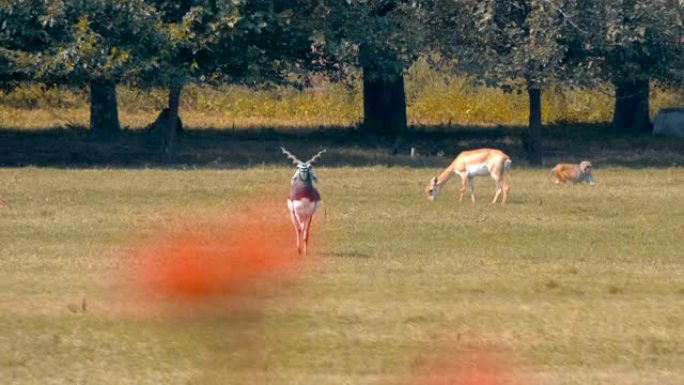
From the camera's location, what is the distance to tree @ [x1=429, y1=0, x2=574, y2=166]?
27516 millimetres

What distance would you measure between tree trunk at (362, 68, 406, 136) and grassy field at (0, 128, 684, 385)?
9.39 m

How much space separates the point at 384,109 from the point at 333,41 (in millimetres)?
6785

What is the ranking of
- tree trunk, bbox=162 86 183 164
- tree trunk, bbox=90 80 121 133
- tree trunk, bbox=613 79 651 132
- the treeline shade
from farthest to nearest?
tree trunk, bbox=613 79 651 132
tree trunk, bbox=90 80 121 133
tree trunk, bbox=162 86 183 164
the treeline shade

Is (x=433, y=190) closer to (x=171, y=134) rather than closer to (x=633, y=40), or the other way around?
(x=633, y=40)

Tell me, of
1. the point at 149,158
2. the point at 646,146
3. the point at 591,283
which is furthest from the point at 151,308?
the point at 646,146

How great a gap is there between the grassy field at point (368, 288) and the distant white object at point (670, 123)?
1061 centimetres

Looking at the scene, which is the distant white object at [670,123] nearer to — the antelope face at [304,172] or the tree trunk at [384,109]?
the tree trunk at [384,109]

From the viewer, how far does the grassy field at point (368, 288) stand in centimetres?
973

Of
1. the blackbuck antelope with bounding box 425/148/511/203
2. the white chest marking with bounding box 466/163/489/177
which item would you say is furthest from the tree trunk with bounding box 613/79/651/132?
the white chest marking with bounding box 466/163/489/177

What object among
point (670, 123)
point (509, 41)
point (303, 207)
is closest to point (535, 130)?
point (509, 41)

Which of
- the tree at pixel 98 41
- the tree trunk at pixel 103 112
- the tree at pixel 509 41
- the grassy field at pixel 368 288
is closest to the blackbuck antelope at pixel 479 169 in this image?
the grassy field at pixel 368 288

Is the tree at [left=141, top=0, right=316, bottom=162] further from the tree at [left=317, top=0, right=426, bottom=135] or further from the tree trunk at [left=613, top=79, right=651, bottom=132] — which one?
the tree trunk at [left=613, top=79, right=651, bottom=132]

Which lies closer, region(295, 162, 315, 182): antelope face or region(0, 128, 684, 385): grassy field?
region(0, 128, 684, 385): grassy field

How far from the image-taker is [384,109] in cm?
3522
